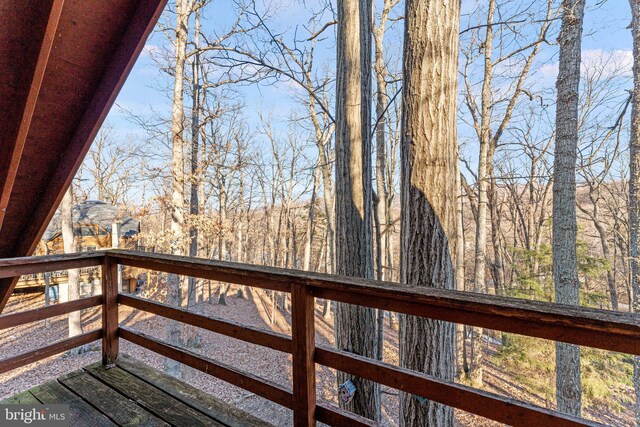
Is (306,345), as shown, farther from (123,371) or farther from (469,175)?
(469,175)

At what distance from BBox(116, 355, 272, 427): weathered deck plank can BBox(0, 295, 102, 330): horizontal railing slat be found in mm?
527

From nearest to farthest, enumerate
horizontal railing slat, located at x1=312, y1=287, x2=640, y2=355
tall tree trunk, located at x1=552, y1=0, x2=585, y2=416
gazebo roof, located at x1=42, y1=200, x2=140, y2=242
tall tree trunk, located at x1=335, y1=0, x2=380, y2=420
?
horizontal railing slat, located at x1=312, y1=287, x2=640, y2=355
tall tree trunk, located at x1=335, y1=0, x2=380, y2=420
tall tree trunk, located at x1=552, y1=0, x2=585, y2=416
gazebo roof, located at x1=42, y1=200, x2=140, y2=242

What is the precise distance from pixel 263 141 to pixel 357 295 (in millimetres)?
15507

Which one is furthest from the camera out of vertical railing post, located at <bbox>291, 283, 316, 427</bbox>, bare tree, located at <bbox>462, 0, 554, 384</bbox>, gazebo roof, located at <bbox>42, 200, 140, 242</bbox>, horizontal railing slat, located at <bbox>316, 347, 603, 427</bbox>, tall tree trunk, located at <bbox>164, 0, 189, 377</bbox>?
gazebo roof, located at <bbox>42, 200, 140, 242</bbox>

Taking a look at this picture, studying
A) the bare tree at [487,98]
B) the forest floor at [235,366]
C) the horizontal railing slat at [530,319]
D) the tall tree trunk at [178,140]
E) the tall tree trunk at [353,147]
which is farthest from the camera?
the bare tree at [487,98]

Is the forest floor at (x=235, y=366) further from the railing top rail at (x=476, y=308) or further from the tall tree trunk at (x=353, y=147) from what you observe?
the railing top rail at (x=476, y=308)

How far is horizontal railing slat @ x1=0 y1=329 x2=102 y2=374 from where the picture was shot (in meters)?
1.97

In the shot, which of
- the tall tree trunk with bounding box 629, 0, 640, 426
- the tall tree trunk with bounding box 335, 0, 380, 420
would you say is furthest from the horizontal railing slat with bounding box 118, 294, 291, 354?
the tall tree trunk with bounding box 629, 0, 640, 426

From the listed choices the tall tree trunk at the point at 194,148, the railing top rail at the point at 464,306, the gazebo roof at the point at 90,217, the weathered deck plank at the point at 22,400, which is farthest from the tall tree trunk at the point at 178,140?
the gazebo roof at the point at 90,217

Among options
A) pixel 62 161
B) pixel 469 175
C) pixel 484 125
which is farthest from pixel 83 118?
pixel 469 175

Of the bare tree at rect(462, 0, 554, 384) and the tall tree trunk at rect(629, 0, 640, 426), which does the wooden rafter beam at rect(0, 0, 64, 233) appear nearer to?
the tall tree trunk at rect(629, 0, 640, 426)

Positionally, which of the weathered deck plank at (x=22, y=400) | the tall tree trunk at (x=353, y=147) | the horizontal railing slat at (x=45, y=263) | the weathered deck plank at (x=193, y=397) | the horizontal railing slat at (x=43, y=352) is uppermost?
the tall tree trunk at (x=353, y=147)

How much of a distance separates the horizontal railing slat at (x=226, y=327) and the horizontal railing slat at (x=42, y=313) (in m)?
0.37

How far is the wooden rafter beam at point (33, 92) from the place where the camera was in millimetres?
1578
